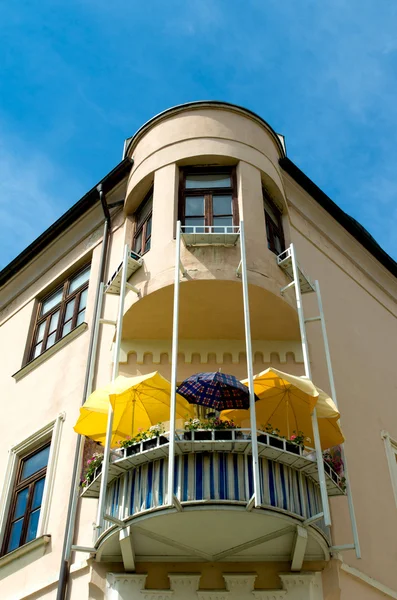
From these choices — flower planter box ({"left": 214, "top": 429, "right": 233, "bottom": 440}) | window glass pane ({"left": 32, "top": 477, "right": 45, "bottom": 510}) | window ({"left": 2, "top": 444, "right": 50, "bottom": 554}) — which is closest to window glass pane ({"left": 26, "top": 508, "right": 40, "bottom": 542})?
window ({"left": 2, "top": 444, "right": 50, "bottom": 554})

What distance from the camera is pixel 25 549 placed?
38.0ft

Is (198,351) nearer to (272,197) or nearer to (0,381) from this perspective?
(272,197)

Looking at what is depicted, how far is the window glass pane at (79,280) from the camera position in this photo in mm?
15891

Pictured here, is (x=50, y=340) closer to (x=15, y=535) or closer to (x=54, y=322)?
(x=54, y=322)

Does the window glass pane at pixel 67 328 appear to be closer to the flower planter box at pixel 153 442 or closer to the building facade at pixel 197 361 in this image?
the building facade at pixel 197 361

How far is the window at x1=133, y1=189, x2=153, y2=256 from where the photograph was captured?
13961 millimetres

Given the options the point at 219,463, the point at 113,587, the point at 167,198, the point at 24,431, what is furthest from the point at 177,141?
the point at 113,587

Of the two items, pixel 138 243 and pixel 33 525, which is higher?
pixel 138 243

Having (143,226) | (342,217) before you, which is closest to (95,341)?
(143,226)

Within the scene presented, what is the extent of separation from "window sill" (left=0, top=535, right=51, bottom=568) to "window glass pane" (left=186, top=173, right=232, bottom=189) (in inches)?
262

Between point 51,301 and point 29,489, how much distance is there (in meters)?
5.11

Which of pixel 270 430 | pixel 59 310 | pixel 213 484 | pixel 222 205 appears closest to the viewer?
pixel 213 484

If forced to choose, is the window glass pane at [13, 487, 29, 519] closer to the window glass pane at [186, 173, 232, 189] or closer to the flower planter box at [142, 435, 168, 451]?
the flower planter box at [142, 435, 168, 451]

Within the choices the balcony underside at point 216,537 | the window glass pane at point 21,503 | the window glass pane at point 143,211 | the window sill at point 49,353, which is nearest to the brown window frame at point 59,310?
the window sill at point 49,353
